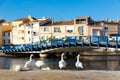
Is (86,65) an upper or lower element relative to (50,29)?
lower

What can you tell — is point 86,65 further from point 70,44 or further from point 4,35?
point 4,35

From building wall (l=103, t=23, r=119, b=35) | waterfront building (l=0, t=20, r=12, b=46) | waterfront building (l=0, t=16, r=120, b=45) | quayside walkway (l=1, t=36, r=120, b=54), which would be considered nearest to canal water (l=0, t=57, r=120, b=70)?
quayside walkway (l=1, t=36, r=120, b=54)

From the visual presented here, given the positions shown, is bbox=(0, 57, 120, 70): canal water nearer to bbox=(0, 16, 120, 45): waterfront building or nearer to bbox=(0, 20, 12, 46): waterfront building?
bbox=(0, 16, 120, 45): waterfront building

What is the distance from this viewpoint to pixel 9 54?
281ft

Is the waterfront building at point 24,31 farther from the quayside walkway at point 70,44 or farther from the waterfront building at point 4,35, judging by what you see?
the quayside walkway at point 70,44

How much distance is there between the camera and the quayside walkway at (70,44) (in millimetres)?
48037

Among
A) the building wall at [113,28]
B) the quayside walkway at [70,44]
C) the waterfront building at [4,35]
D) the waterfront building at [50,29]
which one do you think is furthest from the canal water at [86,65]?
the waterfront building at [4,35]

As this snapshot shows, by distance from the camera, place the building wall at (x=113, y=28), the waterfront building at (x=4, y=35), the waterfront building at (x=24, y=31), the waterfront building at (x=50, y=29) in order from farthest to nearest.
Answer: the waterfront building at (x=4, y=35) < the waterfront building at (x=24, y=31) < the building wall at (x=113, y=28) < the waterfront building at (x=50, y=29)

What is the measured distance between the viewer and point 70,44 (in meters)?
58.1

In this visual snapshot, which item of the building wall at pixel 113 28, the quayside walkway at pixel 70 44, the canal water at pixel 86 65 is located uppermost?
the building wall at pixel 113 28

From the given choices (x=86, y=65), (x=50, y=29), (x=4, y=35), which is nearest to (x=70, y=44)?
(x=86, y=65)

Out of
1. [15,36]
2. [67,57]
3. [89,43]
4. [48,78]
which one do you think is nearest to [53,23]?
[15,36]

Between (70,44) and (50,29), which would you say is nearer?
(70,44)

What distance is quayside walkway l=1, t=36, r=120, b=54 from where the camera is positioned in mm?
48037
